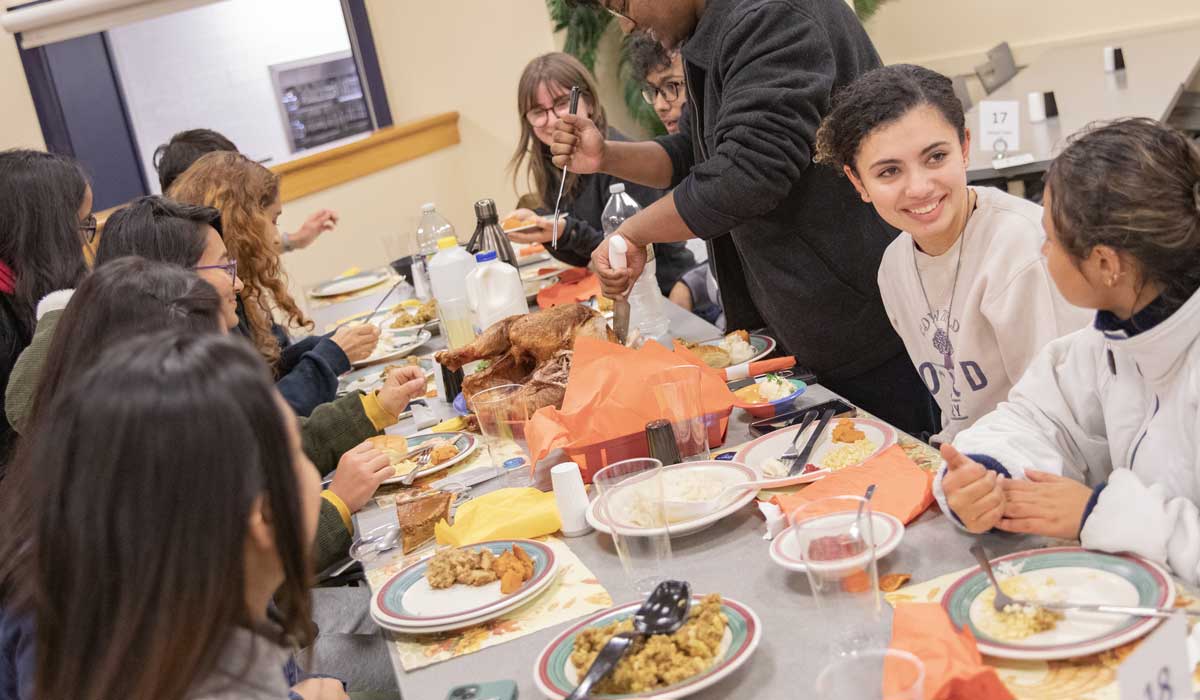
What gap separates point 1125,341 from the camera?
1.32 meters

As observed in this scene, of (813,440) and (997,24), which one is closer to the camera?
(813,440)

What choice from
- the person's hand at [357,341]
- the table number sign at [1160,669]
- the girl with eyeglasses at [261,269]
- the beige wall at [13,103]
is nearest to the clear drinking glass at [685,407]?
the table number sign at [1160,669]

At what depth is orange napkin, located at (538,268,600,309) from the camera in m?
3.18

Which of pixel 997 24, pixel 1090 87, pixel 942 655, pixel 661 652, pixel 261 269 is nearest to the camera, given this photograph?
pixel 942 655

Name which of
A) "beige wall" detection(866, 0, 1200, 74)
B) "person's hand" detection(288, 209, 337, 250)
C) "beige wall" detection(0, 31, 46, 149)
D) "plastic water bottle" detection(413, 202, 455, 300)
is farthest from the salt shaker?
"beige wall" detection(866, 0, 1200, 74)

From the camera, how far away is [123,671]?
3.30ft

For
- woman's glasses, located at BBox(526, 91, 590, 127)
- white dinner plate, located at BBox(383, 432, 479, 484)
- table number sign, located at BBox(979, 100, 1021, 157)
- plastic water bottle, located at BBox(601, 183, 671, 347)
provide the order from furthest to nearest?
table number sign, located at BBox(979, 100, 1021, 157) → woman's glasses, located at BBox(526, 91, 590, 127) → plastic water bottle, located at BBox(601, 183, 671, 347) → white dinner plate, located at BBox(383, 432, 479, 484)

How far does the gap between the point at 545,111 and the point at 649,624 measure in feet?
9.98

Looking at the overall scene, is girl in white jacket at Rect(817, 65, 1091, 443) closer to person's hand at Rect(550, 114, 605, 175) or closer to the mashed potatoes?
the mashed potatoes

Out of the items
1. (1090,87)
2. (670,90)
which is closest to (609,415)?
(670,90)

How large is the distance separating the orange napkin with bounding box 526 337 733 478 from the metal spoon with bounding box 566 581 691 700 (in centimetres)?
51

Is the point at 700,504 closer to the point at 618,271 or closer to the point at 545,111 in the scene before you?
the point at 618,271

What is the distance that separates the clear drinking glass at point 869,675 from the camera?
1014 mm

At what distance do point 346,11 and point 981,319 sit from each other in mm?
5816
